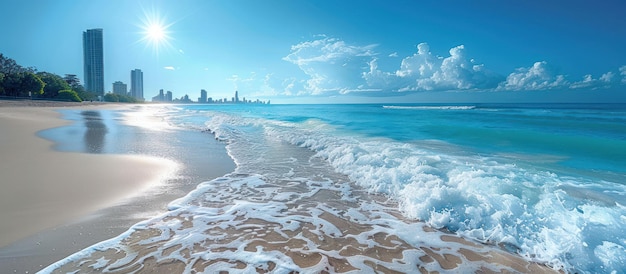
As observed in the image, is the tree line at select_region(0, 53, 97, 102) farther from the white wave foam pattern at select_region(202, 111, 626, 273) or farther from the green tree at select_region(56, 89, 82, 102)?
the white wave foam pattern at select_region(202, 111, 626, 273)

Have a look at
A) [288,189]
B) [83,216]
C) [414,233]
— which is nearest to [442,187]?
[414,233]

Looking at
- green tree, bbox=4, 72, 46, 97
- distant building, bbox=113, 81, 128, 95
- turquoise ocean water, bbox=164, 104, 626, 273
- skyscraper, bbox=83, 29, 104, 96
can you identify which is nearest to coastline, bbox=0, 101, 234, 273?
turquoise ocean water, bbox=164, 104, 626, 273

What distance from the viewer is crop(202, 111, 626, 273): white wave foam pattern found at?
3494 mm

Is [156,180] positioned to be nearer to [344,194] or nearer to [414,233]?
[344,194]

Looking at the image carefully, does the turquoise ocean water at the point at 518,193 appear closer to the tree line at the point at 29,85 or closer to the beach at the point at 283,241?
the beach at the point at 283,241

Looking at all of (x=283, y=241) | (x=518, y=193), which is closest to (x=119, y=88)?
(x=283, y=241)

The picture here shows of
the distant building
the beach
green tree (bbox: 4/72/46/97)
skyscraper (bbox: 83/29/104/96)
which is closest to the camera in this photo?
the beach

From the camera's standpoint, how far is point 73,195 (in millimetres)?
4848

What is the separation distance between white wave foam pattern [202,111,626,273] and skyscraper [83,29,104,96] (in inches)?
7231

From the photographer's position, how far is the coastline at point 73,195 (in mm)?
3297

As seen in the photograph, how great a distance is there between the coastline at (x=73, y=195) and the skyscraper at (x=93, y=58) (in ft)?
583

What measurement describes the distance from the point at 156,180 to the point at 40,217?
2.18 m

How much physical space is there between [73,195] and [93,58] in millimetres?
187306

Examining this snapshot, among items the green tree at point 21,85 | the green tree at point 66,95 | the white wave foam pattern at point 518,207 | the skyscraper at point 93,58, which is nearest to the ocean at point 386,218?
the white wave foam pattern at point 518,207
